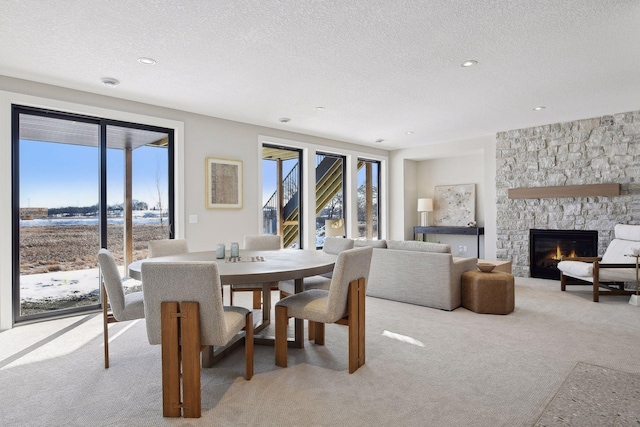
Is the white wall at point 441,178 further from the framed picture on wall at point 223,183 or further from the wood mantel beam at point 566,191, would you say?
the framed picture on wall at point 223,183

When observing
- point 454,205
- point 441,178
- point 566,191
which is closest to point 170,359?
point 566,191

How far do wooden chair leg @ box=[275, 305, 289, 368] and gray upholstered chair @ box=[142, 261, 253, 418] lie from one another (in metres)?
0.65

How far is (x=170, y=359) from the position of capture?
6.54 ft

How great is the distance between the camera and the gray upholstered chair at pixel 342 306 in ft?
7.93

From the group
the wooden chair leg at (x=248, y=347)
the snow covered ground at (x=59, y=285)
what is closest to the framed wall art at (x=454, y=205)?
the wooden chair leg at (x=248, y=347)

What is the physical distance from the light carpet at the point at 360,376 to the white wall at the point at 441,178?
3.14 metres

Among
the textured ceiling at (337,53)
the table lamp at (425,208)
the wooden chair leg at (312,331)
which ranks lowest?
the wooden chair leg at (312,331)

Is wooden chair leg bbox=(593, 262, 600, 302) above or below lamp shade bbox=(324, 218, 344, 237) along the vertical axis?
below

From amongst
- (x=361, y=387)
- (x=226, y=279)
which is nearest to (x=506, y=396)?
(x=361, y=387)

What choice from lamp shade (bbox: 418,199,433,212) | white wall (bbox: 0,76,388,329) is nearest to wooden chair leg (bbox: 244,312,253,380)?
white wall (bbox: 0,76,388,329)

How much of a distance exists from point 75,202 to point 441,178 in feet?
21.3

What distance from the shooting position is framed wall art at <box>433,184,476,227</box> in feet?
24.1

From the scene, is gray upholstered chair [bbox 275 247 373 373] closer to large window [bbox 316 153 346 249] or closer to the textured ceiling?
the textured ceiling

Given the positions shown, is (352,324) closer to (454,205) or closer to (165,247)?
(165,247)
